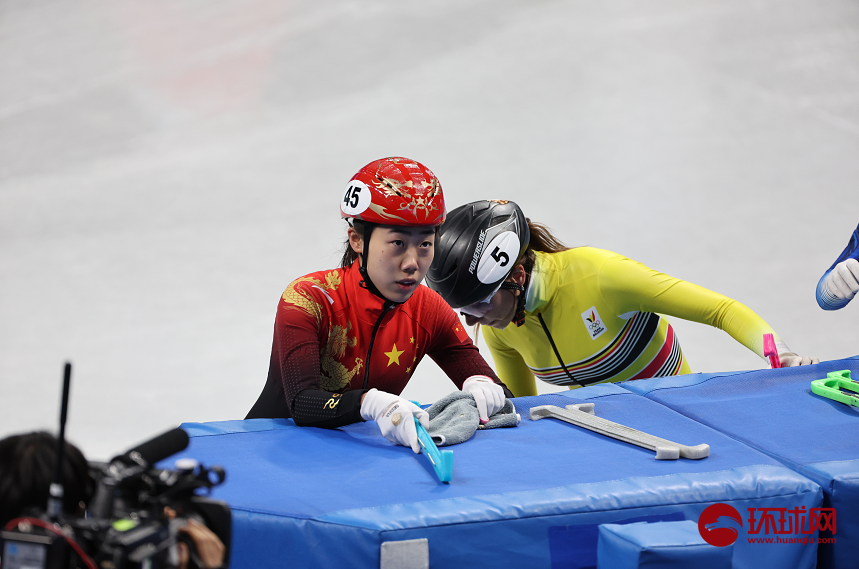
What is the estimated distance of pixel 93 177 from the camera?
656 centimetres

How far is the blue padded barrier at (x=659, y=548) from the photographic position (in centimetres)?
128

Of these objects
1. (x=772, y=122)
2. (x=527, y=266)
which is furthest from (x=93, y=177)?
(x=772, y=122)

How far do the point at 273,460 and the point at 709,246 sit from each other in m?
5.02

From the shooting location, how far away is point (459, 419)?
1872 millimetres

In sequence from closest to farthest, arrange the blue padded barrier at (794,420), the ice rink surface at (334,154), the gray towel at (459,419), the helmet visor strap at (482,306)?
the blue padded barrier at (794,420)
the gray towel at (459,419)
the helmet visor strap at (482,306)
the ice rink surface at (334,154)

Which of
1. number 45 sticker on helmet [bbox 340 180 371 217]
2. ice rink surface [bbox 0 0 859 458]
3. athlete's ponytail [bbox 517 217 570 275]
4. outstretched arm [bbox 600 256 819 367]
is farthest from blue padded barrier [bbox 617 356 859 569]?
ice rink surface [bbox 0 0 859 458]

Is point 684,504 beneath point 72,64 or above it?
beneath

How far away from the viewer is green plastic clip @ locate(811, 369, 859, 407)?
200 cm

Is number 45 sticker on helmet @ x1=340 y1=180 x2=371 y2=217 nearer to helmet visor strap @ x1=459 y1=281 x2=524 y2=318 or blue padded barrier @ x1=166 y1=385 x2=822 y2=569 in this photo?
blue padded barrier @ x1=166 y1=385 x2=822 y2=569

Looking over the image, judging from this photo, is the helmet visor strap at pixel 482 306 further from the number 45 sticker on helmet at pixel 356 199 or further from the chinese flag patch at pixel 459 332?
the number 45 sticker on helmet at pixel 356 199

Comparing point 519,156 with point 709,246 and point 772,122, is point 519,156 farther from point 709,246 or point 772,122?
point 772,122

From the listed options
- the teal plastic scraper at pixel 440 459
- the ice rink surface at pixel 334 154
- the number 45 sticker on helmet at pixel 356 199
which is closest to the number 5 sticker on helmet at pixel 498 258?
the number 45 sticker on helmet at pixel 356 199

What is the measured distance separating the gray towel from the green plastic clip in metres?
0.83
